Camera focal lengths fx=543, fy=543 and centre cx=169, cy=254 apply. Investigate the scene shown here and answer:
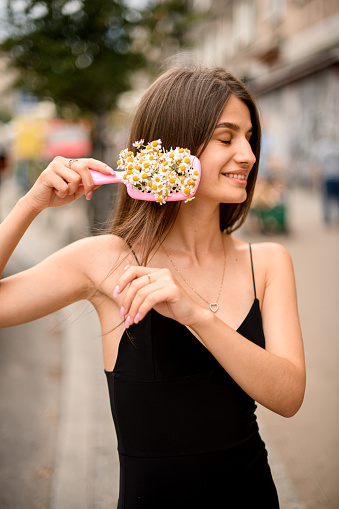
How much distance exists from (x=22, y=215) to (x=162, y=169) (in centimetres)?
43

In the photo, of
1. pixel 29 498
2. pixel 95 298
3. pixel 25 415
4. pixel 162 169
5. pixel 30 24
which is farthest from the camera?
pixel 30 24

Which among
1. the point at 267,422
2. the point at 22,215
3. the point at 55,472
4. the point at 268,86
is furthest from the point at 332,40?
the point at 22,215

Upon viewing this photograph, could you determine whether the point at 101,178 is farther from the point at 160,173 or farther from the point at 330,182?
the point at 330,182

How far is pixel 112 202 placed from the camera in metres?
2.63

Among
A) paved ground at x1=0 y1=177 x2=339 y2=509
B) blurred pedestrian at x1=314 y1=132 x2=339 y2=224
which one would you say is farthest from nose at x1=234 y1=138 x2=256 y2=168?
blurred pedestrian at x1=314 y1=132 x2=339 y2=224

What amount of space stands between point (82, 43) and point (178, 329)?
688 centimetres

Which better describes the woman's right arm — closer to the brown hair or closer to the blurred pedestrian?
the brown hair

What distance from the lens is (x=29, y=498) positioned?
323 cm

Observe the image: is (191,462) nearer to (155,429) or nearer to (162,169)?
(155,429)

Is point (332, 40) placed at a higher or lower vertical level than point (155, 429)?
higher

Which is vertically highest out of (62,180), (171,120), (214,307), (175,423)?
(171,120)

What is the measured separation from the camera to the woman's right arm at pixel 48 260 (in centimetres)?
150

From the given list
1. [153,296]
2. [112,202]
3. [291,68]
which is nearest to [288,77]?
[291,68]

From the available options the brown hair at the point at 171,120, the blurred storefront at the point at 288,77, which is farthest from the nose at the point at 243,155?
the blurred storefront at the point at 288,77
